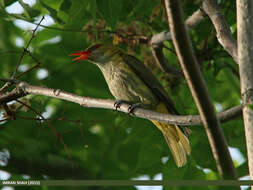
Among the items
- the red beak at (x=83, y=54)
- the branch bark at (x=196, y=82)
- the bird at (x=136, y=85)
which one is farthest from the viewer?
the red beak at (x=83, y=54)

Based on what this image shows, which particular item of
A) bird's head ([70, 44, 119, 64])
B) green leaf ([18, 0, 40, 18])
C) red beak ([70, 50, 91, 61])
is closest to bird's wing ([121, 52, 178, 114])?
bird's head ([70, 44, 119, 64])

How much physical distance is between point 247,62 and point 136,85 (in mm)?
2108

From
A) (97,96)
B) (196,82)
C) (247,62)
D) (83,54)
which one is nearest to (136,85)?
(97,96)

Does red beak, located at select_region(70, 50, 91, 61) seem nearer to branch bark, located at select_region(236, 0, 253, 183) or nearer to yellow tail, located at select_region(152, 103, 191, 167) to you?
yellow tail, located at select_region(152, 103, 191, 167)

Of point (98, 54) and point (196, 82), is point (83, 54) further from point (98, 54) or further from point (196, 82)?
point (196, 82)

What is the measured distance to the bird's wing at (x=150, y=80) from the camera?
3.53 meters

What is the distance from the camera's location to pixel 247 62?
175 cm

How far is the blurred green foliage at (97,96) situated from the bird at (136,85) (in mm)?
105

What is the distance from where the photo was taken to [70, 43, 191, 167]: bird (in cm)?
342

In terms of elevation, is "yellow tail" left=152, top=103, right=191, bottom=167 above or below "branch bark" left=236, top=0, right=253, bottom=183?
above

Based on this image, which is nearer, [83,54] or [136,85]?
[136,85]

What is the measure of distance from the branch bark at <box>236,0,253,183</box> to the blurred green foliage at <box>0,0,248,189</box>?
0.90 m

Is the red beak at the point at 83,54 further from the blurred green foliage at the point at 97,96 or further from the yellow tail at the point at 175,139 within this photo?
the yellow tail at the point at 175,139

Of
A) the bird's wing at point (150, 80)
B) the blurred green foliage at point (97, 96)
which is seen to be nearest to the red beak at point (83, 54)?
the blurred green foliage at point (97, 96)
